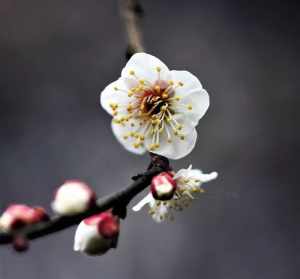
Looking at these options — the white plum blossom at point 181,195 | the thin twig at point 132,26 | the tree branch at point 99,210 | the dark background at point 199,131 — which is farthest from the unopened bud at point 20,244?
the dark background at point 199,131

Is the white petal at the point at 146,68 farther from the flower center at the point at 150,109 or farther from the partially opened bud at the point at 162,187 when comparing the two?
the partially opened bud at the point at 162,187

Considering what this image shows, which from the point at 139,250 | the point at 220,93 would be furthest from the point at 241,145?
the point at 139,250

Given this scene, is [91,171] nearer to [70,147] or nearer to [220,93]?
[70,147]

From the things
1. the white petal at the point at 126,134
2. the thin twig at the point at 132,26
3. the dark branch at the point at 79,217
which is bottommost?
the dark branch at the point at 79,217

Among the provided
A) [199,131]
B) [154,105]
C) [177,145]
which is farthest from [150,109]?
[199,131]

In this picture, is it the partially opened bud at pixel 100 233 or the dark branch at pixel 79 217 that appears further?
the partially opened bud at pixel 100 233

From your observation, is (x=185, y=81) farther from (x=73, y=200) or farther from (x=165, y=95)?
(x=73, y=200)
